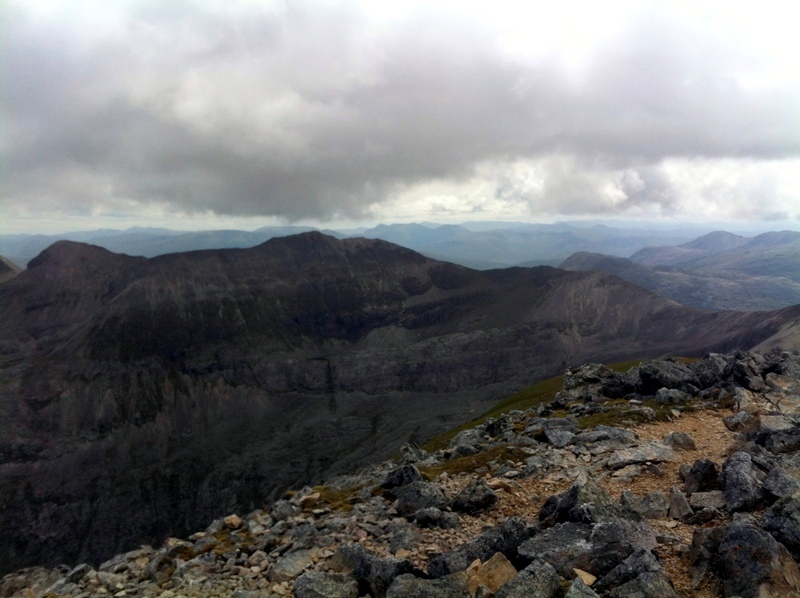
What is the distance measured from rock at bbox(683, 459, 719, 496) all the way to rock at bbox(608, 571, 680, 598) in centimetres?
772

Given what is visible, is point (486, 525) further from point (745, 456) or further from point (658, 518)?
point (745, 456)

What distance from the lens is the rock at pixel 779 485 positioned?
1494 centimetres

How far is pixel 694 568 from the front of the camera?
12.5 metres

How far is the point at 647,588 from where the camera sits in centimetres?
1112

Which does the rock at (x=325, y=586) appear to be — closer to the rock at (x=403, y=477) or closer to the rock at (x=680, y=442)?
the rock at (x=403, y=477)

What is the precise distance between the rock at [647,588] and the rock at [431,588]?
11.8 ft

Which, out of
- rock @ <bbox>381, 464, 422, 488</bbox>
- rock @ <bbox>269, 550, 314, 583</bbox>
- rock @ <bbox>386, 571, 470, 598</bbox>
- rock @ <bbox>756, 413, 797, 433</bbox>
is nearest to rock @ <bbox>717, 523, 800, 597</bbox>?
rock @ <bbox>386, 571, 470, 598</bbox>

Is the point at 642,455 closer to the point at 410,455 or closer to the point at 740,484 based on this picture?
the point at 740,484

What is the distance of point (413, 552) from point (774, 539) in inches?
420

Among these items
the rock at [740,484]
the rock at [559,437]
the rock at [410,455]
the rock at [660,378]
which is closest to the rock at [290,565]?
the rock at [740,484]

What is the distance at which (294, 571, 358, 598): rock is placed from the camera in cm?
1423

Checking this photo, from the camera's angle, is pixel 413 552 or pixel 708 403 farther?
pixel 708 403

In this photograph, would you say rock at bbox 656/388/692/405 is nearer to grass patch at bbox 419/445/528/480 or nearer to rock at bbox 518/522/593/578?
grass patch at bbox 419/445/528/480

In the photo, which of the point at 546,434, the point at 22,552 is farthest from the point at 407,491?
the point at 22,552
